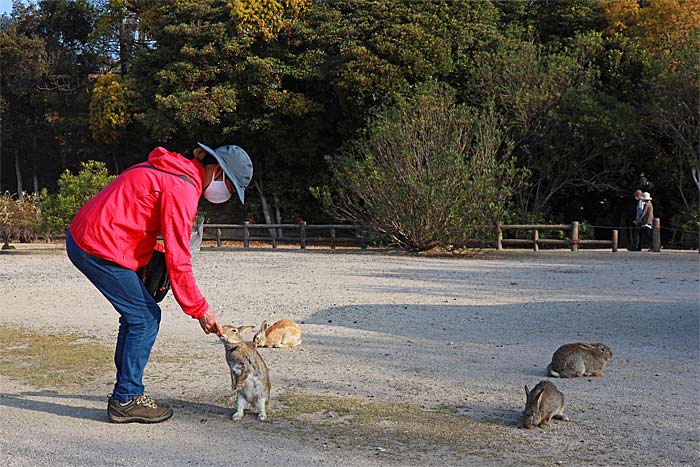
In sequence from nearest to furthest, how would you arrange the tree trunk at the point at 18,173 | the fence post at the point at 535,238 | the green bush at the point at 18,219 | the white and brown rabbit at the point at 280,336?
1. the white and brown rabbit at the point at 280,336
2. the fence post at the point at 535,238
3. the green bush at the point at 18,219
4. the tree trunk at the point at 18,173

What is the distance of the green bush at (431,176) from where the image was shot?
20859 mm

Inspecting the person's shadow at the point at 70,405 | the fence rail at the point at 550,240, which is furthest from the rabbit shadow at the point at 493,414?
the fence rail at the point at 550,240

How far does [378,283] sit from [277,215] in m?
18.6

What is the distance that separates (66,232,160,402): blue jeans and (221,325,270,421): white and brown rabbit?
0.53 m

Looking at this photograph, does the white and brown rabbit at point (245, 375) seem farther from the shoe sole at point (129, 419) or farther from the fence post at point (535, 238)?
the fence post at point (535, 238)

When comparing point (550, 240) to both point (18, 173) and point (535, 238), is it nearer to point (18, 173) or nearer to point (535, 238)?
point (535, 238)

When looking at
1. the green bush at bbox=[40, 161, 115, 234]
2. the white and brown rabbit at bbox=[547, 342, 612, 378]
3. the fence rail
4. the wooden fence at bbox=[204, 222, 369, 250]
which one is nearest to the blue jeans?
the white and brown rabbit at bbox=[547, 342, 612, 378]

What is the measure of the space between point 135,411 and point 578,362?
3851 millimetres

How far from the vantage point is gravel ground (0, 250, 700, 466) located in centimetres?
516

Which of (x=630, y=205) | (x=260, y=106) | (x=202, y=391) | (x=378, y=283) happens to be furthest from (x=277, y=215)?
(x=202, y=391)

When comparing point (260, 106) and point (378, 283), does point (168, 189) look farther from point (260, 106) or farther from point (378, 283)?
point (260, 106)

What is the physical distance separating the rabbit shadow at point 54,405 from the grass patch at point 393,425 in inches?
51.7

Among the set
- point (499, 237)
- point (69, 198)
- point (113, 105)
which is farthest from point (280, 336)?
point (113, 105)

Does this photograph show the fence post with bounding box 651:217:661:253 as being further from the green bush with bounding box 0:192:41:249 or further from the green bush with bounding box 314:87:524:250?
the green bush with bounding box 0:192:41:249
